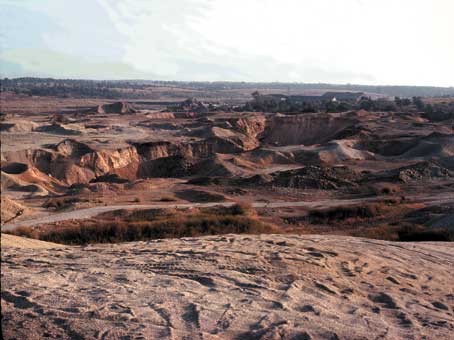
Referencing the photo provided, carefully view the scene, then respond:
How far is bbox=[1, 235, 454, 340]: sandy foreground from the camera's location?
23.7 feet

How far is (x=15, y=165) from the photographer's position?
3928 cm

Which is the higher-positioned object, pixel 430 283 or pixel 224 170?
pixel 430 283

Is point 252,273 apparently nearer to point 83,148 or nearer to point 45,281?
point 45,281

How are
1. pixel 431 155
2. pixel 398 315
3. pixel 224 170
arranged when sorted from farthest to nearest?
pixel 431 155, pixel 224 170, pixel 398 315

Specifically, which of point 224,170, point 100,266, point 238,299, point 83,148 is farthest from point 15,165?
point 238,299

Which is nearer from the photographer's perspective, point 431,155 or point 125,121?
point 431,155

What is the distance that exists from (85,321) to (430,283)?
6.59m

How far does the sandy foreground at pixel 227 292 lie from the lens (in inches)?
284

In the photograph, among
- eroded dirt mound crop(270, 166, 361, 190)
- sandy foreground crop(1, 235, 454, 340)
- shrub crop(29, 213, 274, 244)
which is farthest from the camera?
eroded dirt mound crop(270, 166, 361, 190)

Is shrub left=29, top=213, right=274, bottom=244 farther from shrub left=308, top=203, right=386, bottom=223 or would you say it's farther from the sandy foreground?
the sandy foreground

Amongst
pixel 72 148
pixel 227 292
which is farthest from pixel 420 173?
pixel 227 292

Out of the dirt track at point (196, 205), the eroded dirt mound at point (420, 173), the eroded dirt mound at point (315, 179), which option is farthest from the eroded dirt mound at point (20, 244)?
the eroded dirt mound at point (420, 173)

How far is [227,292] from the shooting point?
28.7ft

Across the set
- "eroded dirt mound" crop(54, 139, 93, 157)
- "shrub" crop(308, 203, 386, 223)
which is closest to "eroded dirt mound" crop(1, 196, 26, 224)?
"shrub" crop(308, 203, 386, 223)
